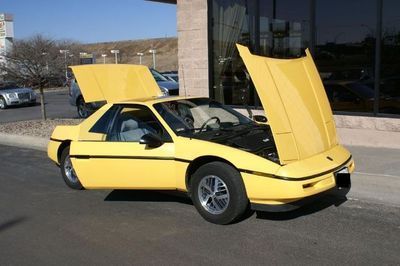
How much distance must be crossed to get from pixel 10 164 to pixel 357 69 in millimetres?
6723

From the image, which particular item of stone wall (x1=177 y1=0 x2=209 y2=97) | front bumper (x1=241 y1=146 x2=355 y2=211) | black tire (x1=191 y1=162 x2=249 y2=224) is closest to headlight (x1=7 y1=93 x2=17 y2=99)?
stone wall (x1=177 y1=0 x2=209 y2=97)

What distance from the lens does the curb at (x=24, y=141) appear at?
11763 millimetres

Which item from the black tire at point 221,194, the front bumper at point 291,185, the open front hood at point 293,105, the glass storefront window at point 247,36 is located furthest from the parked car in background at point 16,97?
the front bumper at point 291,185

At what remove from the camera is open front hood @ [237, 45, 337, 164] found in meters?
5.04

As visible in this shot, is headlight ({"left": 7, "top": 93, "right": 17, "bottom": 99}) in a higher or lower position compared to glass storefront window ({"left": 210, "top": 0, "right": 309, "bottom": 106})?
lower

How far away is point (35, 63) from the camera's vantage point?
52.3 ft

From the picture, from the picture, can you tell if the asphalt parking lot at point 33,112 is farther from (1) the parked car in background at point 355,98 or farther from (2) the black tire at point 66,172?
(2) the black tire at point 66,172

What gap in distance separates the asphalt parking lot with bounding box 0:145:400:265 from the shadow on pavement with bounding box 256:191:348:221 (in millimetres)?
12

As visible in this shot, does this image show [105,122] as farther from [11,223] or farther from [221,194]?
[221,194]

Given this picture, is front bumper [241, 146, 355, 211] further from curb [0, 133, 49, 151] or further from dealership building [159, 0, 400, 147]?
curb [0, 133, 49, 151]

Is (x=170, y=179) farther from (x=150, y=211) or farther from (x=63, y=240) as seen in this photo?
(x=63, y=240)

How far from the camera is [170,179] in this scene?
5.75 meters

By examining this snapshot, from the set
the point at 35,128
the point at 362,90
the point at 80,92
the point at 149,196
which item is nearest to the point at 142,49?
the point at 80,92

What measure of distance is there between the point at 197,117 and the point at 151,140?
874 mm
